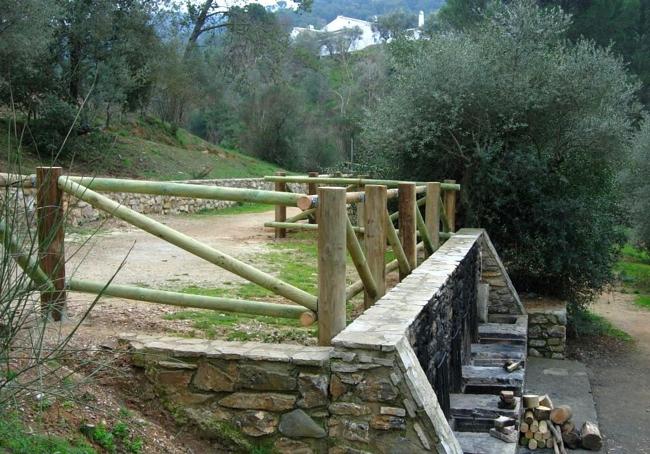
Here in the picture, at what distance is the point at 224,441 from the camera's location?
448 centimetres

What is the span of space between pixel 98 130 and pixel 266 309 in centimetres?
1567

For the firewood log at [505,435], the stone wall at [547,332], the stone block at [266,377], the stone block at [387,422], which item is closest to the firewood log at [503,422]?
the firewood log at [505,435]

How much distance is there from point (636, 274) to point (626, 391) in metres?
9.67

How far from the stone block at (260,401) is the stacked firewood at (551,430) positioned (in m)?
3.56

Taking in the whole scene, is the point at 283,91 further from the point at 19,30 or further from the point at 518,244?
the point at 518,244

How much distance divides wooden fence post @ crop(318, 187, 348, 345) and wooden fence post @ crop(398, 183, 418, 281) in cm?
239

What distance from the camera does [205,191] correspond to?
4984 mm

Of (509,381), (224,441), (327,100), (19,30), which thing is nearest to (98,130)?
(19,30)

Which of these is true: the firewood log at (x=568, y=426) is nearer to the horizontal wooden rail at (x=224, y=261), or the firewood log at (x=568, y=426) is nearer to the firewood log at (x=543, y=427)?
the firewood log at (x=543, y=427)

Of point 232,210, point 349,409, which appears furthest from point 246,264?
point 232,210

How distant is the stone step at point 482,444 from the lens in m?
5.42

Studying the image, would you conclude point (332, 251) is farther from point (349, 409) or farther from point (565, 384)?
point (565, 384)

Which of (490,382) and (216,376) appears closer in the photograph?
(216,376)

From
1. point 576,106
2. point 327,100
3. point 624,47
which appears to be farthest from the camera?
point 327,100
